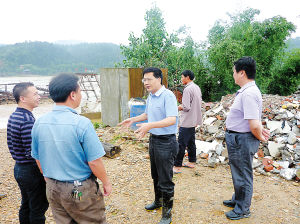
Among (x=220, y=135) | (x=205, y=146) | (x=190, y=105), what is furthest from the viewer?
(x=220, y=135)

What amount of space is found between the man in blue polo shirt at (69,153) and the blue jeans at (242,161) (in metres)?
1.72

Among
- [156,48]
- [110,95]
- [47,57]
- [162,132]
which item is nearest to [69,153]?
[162,132]

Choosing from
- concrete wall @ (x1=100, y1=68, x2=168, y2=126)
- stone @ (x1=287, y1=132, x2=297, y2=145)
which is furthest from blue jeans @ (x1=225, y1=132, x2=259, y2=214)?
concrete wall @ (x1=100, y1=68, x2=168, y2=126)

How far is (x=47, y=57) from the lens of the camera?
214 ft

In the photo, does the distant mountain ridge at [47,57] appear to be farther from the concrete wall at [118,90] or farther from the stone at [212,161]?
the stone at [212,161]

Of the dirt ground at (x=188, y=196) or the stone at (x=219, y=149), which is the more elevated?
the stone at (x=219, y=149)

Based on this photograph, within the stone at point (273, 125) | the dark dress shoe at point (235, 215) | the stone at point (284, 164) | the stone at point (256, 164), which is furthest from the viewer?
the stone at point (273, 125)

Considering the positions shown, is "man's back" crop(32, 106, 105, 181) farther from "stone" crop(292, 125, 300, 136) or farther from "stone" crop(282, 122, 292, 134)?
"stone" crop(292, 125, 300, 136)

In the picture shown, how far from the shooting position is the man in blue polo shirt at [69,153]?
1.65 m

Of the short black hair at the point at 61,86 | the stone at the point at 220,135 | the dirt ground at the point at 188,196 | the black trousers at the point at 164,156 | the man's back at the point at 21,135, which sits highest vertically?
the short black hair at the point at 61,86

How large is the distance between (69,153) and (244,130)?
2.00 metres

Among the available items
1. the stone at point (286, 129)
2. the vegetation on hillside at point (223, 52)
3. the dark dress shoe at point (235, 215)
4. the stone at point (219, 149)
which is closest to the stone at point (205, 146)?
the stone at point (219, 149)

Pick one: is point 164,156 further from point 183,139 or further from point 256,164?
point 256,164

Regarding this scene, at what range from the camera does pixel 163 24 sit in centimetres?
1191
